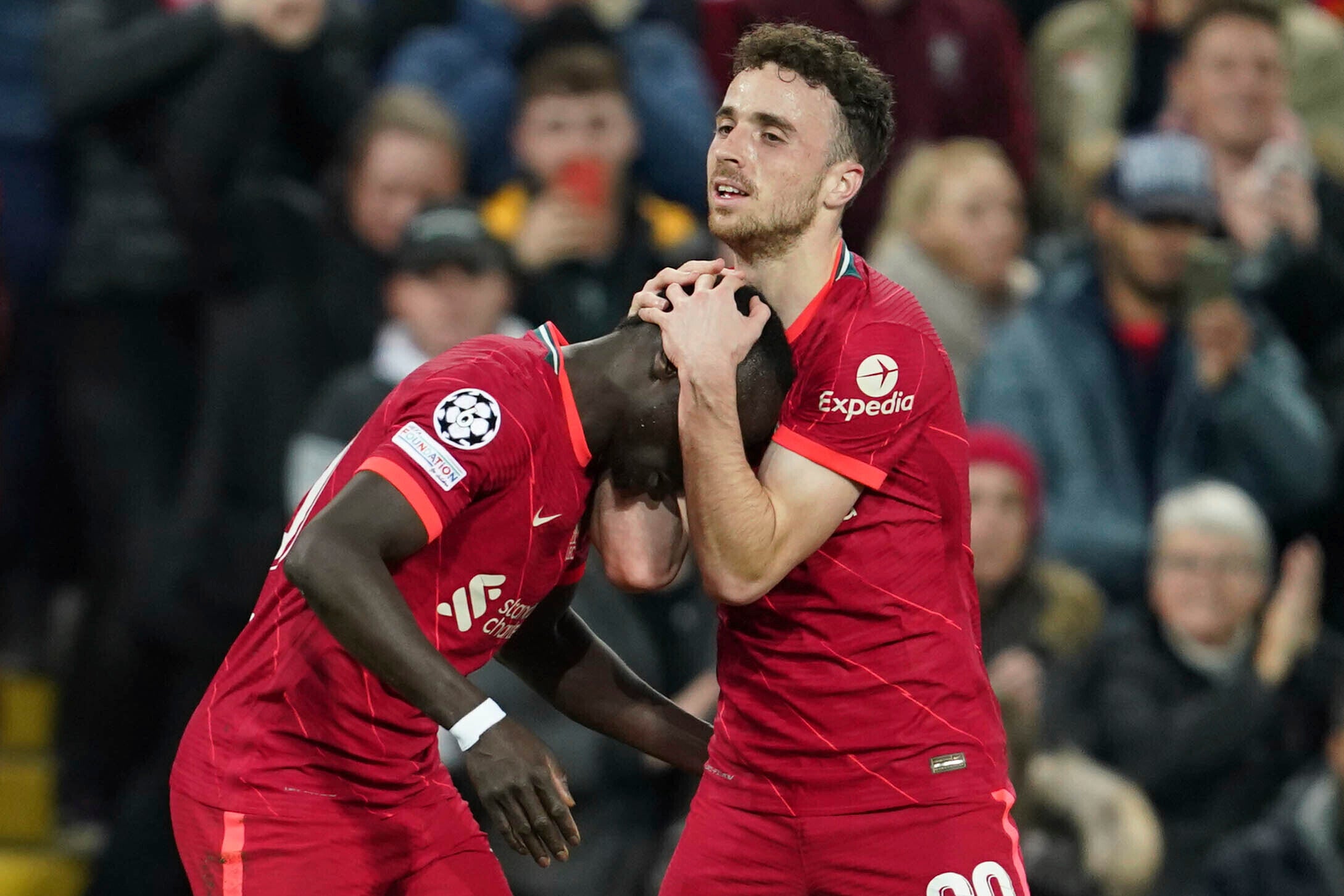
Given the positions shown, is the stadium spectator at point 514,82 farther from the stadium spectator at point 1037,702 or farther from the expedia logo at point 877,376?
the expedia logo at point 877,376

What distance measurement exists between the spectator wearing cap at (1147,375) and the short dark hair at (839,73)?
317 cm

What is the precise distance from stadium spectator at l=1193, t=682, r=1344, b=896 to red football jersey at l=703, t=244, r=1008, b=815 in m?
2.80

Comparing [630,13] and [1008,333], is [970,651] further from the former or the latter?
[630,13]

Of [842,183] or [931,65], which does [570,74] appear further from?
[842,183]

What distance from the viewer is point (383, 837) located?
13.2ft

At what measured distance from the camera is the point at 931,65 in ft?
25.8

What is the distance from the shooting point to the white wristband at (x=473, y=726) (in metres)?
3.56

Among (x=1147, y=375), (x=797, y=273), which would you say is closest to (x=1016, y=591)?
(x=1147, y=375)

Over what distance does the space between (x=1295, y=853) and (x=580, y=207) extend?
10.2ft

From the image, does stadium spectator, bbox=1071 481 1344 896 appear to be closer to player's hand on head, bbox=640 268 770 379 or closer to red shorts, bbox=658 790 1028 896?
red shorts, bbox=658 790 1028 896

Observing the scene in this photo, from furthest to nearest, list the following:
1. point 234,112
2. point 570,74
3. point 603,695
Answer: point 570,74 < point 234,112 < point 603,695

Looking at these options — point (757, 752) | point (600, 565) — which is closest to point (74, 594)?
point (600, 565)

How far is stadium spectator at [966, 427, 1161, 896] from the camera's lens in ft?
20.7

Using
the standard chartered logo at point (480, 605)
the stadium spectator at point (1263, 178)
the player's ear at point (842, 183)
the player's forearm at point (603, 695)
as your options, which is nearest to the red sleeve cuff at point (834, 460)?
the player's ear at point (842, 183)
